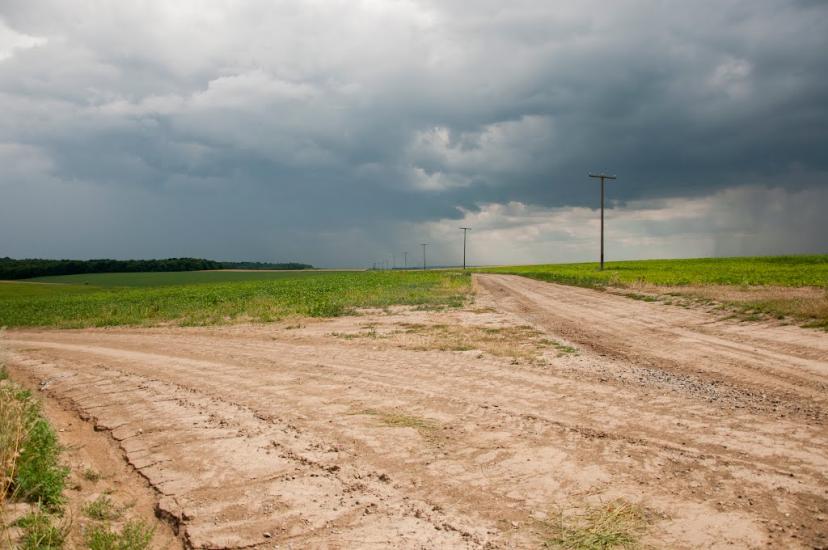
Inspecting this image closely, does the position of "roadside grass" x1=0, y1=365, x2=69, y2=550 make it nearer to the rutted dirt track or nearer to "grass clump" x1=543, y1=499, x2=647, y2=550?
the rutted dirt track

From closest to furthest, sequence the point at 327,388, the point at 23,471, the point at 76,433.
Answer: the point at 23,471 < the point at 76,433 < the point at 327,388

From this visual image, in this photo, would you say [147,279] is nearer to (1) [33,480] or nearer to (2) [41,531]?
(1) [33,480]

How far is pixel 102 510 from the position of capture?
4.81m

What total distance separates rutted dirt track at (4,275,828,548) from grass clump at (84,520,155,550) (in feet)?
1.04

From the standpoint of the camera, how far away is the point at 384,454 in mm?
5906

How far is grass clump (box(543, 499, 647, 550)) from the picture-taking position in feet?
13.2

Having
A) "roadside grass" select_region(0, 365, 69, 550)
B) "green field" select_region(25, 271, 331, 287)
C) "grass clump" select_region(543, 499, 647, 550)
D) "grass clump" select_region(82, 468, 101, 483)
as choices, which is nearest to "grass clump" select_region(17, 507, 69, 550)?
"roadside grass" select_region(0, 365, 69, 550)

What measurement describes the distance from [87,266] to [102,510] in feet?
480

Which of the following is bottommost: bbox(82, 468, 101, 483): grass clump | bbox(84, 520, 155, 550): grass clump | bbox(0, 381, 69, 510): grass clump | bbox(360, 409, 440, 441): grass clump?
bbox(82, 468, 101, 483): grass clump

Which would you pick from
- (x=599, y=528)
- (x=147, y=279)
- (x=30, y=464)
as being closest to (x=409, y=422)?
(x=599, y=528)

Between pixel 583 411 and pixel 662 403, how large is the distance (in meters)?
1.43

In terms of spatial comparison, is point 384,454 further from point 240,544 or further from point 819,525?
point 819,525

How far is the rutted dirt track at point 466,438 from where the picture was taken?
4.44 m

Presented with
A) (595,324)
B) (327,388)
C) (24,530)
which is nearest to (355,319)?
(595,324)
